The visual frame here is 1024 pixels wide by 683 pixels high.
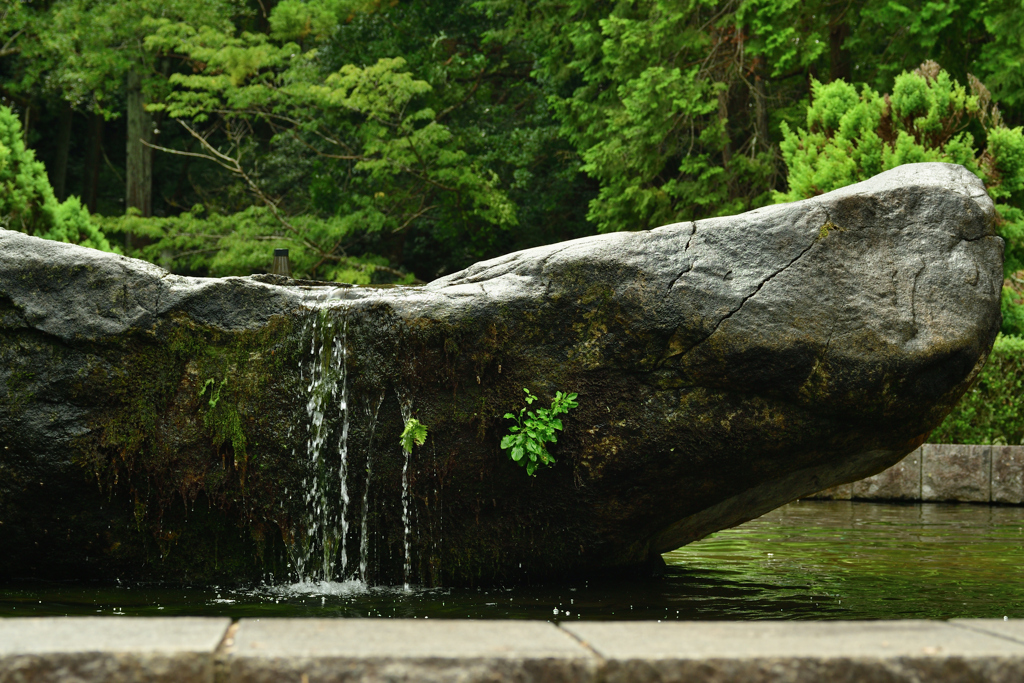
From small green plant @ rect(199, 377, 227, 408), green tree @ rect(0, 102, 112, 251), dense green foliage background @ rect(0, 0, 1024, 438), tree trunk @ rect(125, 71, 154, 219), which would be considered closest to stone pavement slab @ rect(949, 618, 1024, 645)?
small green plant @ rect(199, 377, 227, 408)

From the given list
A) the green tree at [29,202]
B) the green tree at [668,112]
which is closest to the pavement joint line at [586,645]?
the green tree at [29,202]

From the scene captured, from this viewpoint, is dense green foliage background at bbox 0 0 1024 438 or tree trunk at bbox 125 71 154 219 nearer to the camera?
dense green foliage background at bbox 0 0 1024 438

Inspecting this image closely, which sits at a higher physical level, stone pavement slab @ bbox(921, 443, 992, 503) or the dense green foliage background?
the dense green foliage background

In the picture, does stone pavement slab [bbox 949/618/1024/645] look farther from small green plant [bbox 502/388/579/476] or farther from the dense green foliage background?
the dense green foliage background

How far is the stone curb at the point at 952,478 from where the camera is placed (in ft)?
33.7

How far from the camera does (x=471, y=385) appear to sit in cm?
543

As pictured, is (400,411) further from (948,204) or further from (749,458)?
(948,204)

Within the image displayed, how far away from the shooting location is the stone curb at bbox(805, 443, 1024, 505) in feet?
33.7

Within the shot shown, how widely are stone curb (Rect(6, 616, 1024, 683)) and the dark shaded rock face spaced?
8.90ft

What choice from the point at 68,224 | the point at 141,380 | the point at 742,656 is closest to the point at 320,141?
the point at 68,224

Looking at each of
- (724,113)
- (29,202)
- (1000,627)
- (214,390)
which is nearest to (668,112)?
(724,113)

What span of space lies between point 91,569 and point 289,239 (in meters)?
13.0

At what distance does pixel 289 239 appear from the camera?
18141 mm

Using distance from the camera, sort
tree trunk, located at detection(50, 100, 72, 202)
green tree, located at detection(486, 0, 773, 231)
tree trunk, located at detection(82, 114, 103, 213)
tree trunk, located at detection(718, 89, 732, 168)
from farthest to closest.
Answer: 1. tree trunk, located at detection(82, 114, 103, 213)
2. tree trunk, located at detection(50, 100, 72, 202)
3. tree trunk, located at detection(718, 89, 732, 168)
4. green tree, located at detection(486, 0, 773, 231)
